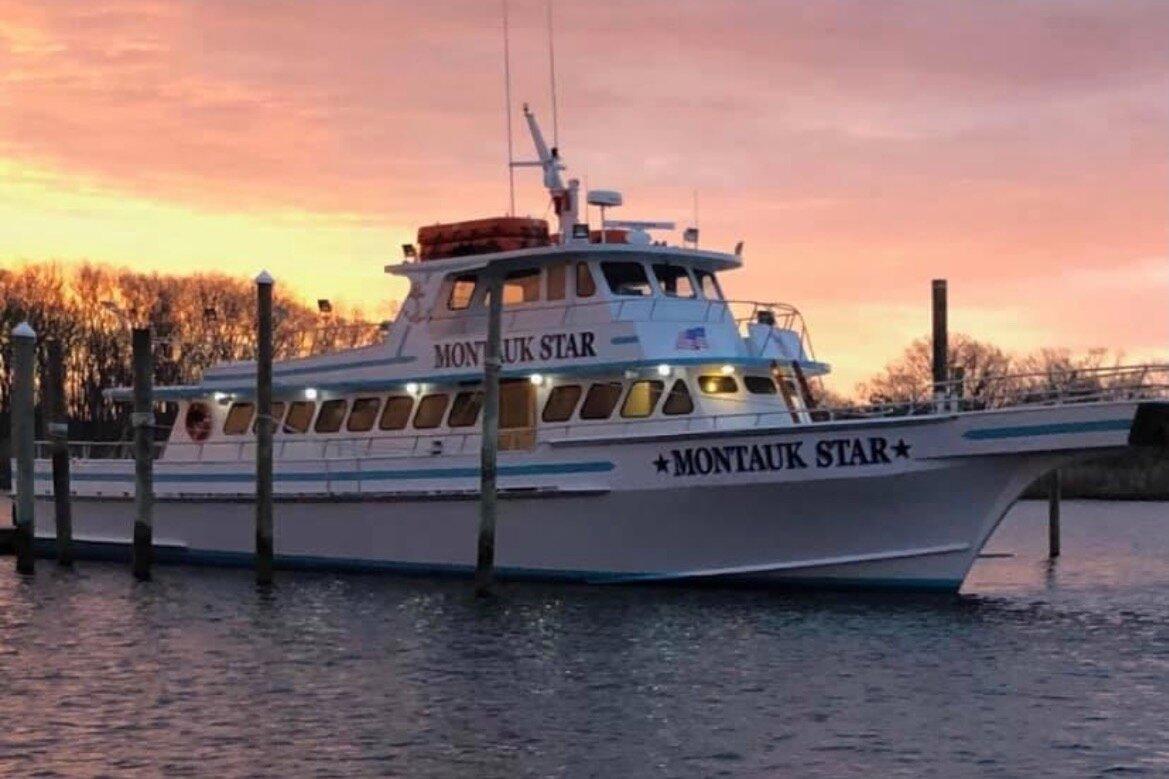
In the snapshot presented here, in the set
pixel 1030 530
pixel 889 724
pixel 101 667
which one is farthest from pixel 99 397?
pixel 889 724

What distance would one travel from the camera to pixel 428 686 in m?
20.7

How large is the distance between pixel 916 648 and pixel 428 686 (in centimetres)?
648

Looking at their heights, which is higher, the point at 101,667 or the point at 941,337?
the point at 941,337

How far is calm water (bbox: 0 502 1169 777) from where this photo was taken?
17016 millimetres

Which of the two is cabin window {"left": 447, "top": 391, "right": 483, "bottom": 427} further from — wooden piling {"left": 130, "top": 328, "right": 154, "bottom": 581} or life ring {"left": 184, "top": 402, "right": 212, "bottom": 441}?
life ring {"left": 184, "top": 402, "right": 212, "bottom": 441}

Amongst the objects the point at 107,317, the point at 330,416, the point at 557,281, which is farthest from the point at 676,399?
the point at 107,317

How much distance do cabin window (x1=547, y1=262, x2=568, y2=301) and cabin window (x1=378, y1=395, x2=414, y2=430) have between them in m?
3.45

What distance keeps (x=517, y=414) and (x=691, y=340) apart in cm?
331

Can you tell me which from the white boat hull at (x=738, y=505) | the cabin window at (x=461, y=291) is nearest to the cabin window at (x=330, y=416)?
the white boat hull at (x=738, y=505)

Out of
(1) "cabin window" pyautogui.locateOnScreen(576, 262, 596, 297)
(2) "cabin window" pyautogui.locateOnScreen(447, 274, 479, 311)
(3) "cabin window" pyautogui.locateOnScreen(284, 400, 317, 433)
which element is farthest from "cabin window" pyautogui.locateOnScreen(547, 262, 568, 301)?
(3) "cabin window" pyautogui.locateOnScreen(284, 400, 317, 433)

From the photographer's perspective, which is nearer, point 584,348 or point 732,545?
point 732,545

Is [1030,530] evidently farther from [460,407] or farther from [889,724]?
[889,724]

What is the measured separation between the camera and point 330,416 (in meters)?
33.4

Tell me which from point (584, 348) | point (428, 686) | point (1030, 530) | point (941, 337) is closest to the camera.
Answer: point (428, 686)
